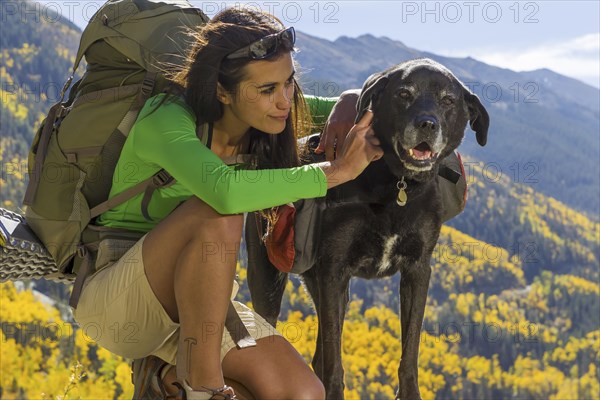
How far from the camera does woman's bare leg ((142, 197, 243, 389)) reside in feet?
11.6

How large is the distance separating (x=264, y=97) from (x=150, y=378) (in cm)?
152

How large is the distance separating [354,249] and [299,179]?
1.01 metres

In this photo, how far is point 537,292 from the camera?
562 ft

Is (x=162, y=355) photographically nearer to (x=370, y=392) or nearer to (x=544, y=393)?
(x=370, y=392)

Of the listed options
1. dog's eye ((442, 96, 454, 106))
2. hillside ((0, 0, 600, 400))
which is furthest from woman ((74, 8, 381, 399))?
hillside ((0, 0, 600, 400))

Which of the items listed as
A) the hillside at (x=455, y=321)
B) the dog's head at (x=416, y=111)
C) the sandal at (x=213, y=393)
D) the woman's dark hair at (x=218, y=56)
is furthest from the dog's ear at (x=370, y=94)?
the hillside at (x=455, y=321)

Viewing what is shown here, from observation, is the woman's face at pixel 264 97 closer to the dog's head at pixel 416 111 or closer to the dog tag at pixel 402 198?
the dog's head at pixel 416 111

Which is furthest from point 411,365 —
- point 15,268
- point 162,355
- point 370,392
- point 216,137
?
point 370,392

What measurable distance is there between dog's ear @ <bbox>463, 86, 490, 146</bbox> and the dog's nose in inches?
15.0

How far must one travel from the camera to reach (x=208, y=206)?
356 centimetres

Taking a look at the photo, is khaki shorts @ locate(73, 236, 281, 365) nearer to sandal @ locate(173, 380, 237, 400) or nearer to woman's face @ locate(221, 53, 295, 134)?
sandal @ locate(173, 380, 237, 400)

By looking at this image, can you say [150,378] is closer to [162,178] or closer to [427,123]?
[162,178]

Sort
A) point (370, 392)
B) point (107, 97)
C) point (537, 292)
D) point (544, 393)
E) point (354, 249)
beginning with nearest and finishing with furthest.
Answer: point (107, 97) → point (354, 249) → point (370, 392) → point (544, 393) → point (537, 292)

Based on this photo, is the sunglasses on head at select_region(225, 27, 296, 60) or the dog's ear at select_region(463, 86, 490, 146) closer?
the sunglasses on head at select_region(225, 27, 296, 60)
